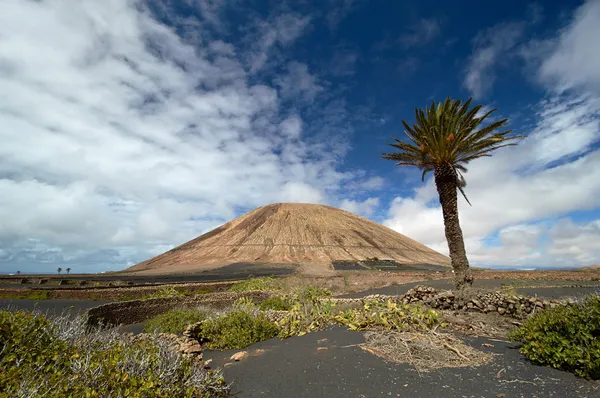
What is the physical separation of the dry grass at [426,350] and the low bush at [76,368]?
4.23 m

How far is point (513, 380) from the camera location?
5855 mm

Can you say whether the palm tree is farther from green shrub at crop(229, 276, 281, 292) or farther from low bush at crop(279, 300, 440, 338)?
green shrub at crop(229, 276, 281, 292)

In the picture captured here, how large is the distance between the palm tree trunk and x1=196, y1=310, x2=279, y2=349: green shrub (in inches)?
362

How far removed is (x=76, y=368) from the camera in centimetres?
436

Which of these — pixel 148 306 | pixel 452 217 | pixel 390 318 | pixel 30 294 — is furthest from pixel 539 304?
pixel 30 294

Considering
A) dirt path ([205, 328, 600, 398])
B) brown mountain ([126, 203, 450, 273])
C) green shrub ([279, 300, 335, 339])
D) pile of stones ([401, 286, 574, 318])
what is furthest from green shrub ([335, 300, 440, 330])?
brown mountain ([126, 203, 450, 273])

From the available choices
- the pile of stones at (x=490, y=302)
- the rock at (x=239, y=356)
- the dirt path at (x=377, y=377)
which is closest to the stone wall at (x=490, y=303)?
the pile of stones at (x=490, y=302)

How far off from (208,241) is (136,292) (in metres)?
78.1

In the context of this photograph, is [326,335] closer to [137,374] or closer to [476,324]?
[476,324]

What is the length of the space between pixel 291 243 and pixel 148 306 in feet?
238

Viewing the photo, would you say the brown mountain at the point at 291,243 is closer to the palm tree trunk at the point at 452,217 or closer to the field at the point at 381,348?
the palm tree trunk at the point at 452,217

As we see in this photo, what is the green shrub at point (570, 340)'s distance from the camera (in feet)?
18.5

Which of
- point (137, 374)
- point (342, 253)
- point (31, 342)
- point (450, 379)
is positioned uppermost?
point (342, 253)

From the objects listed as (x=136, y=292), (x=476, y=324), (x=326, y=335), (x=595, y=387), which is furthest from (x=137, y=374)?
(x=136, y=292)
